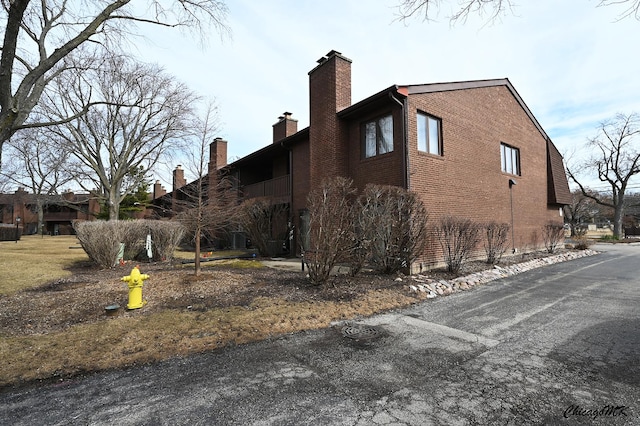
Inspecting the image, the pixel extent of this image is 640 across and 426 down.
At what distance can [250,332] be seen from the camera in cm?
466

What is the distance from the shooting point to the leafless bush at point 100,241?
10516 mm

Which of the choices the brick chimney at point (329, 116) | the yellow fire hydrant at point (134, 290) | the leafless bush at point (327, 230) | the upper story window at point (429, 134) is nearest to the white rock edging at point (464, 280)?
the leafless bush at point (327, 230)

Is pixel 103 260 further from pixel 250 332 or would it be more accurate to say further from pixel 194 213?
pixel 250 332

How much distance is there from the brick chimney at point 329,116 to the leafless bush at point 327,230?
4688 mm

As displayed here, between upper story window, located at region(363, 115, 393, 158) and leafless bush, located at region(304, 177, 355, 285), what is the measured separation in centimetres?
412

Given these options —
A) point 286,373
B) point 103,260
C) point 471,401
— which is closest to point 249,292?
point 286,373

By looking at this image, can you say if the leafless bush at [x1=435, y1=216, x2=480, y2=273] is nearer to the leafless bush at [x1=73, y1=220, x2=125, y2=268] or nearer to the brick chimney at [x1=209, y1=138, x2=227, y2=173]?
the leafless bush at [x1=73, y1=220, x2=125, y2=268]

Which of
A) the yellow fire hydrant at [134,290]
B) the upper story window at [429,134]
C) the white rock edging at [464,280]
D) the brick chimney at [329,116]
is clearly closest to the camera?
the yellow fire hydrant at [134,290]

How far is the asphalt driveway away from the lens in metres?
2.67

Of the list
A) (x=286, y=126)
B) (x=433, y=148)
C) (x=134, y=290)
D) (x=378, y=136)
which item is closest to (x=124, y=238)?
(x=134, y=290)

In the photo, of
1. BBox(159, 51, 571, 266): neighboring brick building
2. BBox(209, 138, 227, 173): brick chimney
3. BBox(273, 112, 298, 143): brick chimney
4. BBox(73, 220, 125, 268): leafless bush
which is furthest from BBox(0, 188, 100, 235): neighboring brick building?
BBox(159, 51, 571, 266): neighboring brick building

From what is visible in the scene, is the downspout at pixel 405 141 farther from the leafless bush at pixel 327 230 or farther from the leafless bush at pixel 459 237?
the leafless bush at pixel 327 230

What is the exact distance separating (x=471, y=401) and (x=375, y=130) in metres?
9.48

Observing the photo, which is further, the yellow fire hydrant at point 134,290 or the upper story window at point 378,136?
the upper story window at point 378,136
